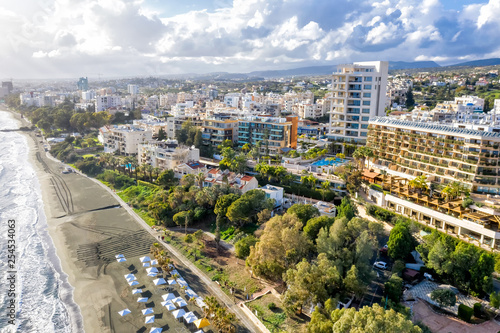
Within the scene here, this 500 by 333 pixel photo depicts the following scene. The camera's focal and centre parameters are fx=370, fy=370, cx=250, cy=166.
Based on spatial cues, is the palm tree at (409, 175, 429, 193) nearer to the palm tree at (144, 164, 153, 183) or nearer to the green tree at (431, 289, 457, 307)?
the green tree at (431, 289, 457, 307)

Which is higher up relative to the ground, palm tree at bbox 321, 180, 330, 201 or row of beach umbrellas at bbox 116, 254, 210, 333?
palm tree at bbox 321, 180, 330, 201

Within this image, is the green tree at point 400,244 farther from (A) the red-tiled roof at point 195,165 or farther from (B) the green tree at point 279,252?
(A) the red-tiled roof at point 195,165

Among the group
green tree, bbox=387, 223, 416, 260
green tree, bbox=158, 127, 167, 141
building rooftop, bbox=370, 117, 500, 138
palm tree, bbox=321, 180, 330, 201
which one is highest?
building rooftop, bbox=370, 117, 500, 138

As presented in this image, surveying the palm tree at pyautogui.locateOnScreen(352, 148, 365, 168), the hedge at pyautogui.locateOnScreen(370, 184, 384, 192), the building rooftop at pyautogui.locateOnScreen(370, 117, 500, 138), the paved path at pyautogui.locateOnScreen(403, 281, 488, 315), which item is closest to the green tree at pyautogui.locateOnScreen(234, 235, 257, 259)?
the paved path at pyautogui.locateOnScreen(403, 281, 488, 315)

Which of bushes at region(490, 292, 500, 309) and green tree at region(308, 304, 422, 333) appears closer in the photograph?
green tree at region(308, 304, 422, 333)

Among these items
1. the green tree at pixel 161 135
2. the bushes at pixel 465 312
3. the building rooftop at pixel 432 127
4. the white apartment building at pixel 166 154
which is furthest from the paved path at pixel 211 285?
the green tree at pixel 161 135

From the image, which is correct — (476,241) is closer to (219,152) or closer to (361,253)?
(361,253)
